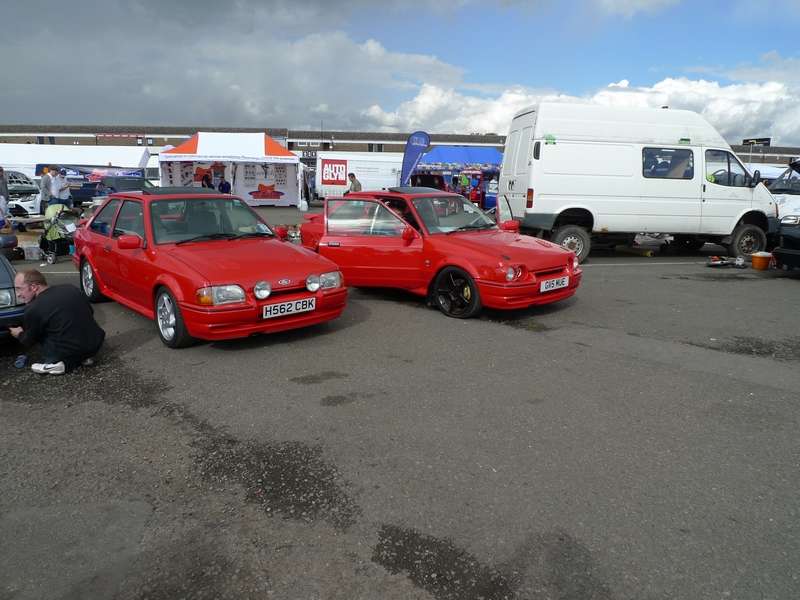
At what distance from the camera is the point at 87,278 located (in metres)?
7.20

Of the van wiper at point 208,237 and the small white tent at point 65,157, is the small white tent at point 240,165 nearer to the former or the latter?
the small white tent at point 65,157

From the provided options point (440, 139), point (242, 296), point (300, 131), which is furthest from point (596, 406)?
point (300, 131)

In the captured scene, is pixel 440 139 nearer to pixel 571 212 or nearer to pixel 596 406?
pixel 571 212

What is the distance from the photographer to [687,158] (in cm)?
1054

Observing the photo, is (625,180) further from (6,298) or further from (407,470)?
(6,298)

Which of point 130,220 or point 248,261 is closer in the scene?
point 248,261

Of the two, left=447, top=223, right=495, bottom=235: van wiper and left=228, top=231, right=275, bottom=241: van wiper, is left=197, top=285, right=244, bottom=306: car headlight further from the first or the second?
left=447, top=223, right=495, bottom=235: van wiper

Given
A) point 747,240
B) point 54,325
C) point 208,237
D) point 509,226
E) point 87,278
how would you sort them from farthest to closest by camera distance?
point 747,240 → point 509,226 → point 87,278 → point 208,237 → point 54,325

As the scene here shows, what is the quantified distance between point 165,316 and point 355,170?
27176mm

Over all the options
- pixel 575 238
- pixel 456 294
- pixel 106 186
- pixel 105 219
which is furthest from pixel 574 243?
pixel 106 186

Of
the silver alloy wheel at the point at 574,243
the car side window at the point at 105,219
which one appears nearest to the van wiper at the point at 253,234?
the car side window at the point at 105,219

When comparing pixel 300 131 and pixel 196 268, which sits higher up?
pixel 300 131

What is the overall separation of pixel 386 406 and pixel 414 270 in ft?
10.2

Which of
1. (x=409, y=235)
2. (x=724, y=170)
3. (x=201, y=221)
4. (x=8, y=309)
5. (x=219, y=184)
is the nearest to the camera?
(x=8, y=309)
